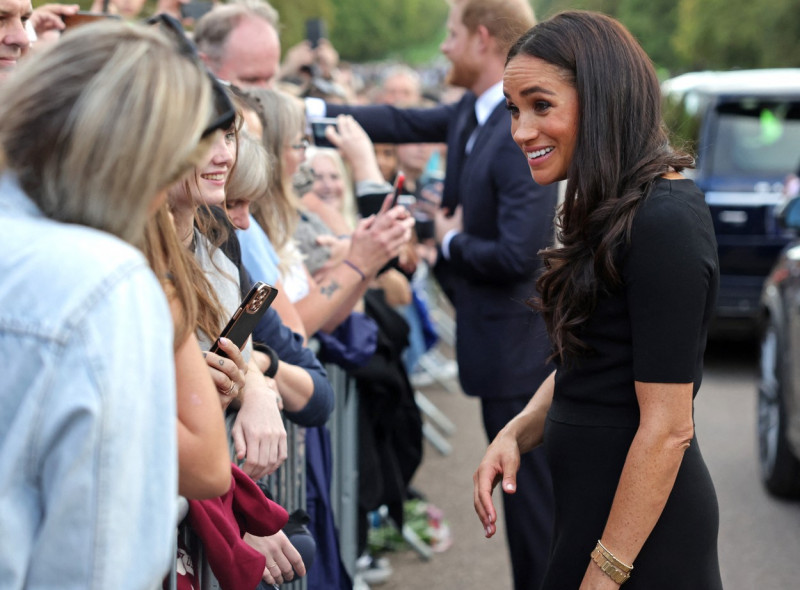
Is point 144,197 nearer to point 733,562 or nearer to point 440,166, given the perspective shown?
point 733,562

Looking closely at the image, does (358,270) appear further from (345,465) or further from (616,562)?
(616,562)

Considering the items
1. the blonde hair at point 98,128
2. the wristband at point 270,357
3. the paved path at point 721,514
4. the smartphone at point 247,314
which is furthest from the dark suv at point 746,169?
the blonde hair at point 98,128

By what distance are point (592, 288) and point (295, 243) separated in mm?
2147

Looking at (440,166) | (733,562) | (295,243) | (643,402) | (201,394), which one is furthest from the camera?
(440,166)

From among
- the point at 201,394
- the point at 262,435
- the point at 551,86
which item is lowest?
the point at 262,435

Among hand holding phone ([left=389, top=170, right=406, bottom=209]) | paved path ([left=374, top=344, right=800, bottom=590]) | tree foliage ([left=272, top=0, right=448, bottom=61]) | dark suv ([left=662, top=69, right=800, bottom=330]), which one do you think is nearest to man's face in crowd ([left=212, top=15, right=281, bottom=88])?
hand holding phone ([left=389, top=170, right=406, bottom=209])

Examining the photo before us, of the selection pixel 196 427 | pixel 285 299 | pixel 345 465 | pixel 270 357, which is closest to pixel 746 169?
pixel 345 465

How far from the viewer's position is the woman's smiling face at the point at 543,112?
2.35 meters

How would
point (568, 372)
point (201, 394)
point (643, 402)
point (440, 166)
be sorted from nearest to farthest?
point (201, 394)
point (643, 402)
point (568, 372)
point (440, 166)

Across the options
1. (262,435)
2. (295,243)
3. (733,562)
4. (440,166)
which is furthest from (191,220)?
(440,166)

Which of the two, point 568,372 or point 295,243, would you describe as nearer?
point 568,372

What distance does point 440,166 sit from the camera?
37.6 ft

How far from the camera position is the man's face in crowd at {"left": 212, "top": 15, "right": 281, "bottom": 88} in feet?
14.4

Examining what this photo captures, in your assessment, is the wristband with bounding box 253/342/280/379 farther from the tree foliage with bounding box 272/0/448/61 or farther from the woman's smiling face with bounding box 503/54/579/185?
the tree foliage with bounding box 272/0/448/61
